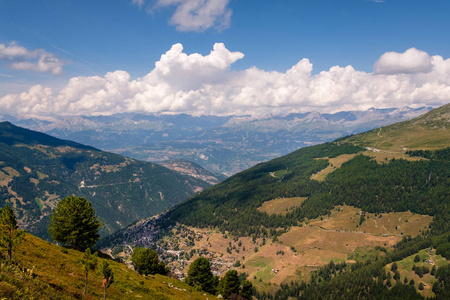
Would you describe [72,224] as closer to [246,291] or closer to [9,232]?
[9,232]

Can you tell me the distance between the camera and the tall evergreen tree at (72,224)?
65.7 m

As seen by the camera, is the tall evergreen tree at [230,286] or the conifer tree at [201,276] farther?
the conifer tree at [201,276]

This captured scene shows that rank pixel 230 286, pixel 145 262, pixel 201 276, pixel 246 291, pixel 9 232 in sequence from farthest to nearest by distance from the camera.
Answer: pixel 201 276
pixel 246 291
pixel 230 286
pixel 145 262
pixel 9 232

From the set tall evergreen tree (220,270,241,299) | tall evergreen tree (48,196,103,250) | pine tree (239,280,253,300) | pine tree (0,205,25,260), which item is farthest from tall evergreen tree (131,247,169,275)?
pine tree (0,205,25,260)

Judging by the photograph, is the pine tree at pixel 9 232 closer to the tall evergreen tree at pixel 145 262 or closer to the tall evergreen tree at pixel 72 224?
the tall evergreen tree at pixel 72 224

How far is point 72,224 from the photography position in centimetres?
6625

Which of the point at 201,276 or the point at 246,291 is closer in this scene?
the point at 246,291

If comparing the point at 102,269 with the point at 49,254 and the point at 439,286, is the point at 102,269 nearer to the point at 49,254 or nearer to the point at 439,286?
the point at 49,254

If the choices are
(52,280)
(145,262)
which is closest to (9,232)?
(52,280)

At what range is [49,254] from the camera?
163 feet

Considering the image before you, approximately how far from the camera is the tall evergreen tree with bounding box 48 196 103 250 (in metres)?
65.7

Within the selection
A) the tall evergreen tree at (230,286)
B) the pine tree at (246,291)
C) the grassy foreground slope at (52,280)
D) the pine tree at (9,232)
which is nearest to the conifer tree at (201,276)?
Result: the tall evergreen tree at (230,286)

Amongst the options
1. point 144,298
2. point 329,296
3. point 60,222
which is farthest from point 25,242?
point 329,296

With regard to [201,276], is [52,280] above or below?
above
